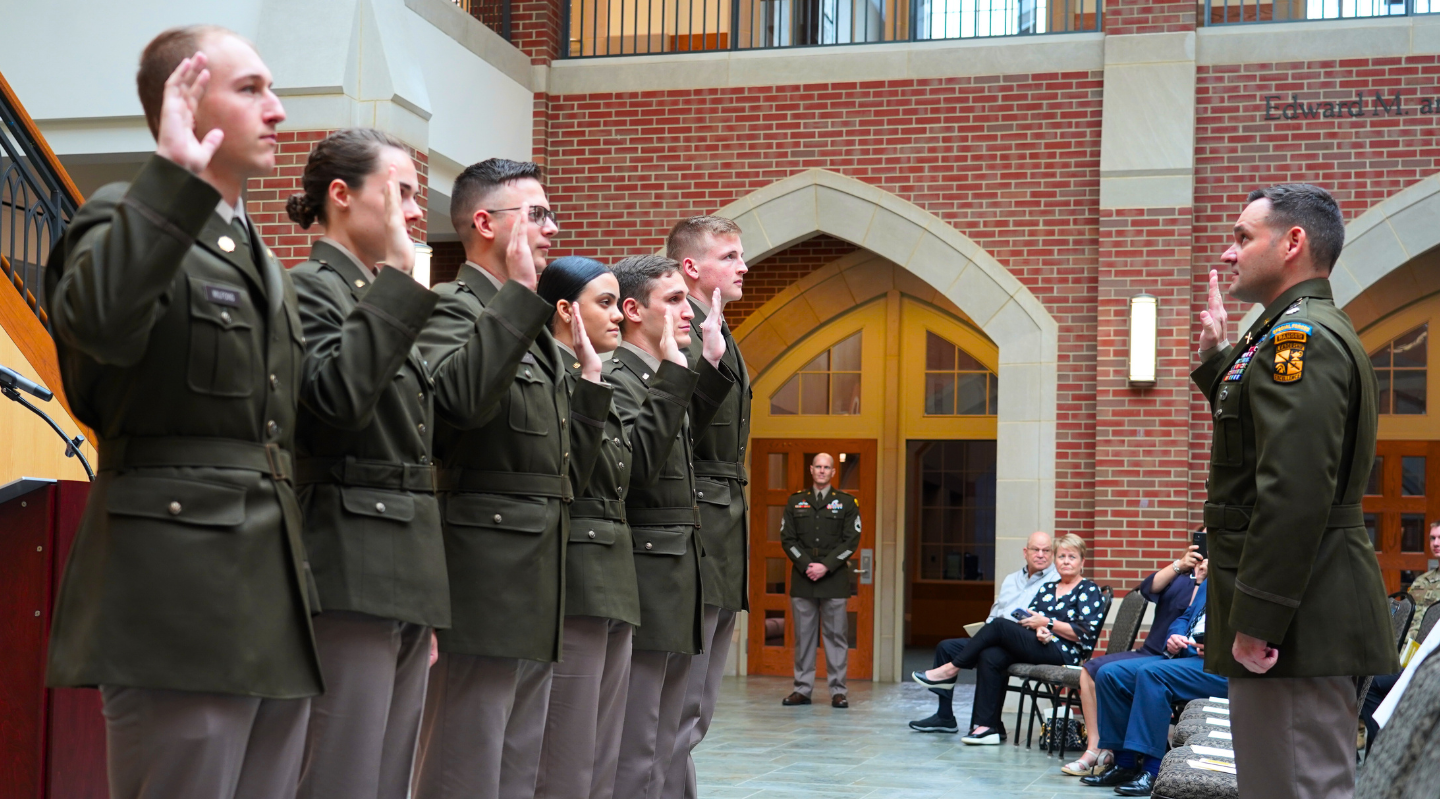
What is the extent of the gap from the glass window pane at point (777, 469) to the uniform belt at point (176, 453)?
10526 mm

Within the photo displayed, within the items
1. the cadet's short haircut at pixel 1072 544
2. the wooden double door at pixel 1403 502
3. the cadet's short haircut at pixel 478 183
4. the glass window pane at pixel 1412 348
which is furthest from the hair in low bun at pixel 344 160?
the glass window pane at pixel 1412 348

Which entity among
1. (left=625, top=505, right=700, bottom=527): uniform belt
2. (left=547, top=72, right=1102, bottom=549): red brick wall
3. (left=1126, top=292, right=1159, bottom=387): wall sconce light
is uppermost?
(left=547, top=72, right=1102, bottom=549): red brick wall

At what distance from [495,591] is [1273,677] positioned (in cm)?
162

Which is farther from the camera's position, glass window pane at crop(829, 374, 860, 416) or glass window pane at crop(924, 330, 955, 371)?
glass window pane at crop(829, 374, 860, 416)

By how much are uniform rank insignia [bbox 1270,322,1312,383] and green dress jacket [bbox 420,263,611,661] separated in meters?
1.54

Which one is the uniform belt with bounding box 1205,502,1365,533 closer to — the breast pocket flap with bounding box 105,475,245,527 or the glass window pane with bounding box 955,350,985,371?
the breast pocket flap with bounding box 105,475,245,527

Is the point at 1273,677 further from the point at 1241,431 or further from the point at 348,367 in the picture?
the point at 348,367

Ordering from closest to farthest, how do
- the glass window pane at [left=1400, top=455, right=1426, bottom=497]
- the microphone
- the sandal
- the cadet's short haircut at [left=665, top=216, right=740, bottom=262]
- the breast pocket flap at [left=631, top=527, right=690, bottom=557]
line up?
the microphone, the breast pocket flap at [left=631, top=527, right=690, bottom=557], the cadet's short haircut at [left=665, top=216, right=740, bottom=262], the sandal, the glass window pane at [left=1400, top=455, right=1426, bottom=497]

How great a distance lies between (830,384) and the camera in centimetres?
1253

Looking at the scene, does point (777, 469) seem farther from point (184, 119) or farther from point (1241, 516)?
point (184, 119)

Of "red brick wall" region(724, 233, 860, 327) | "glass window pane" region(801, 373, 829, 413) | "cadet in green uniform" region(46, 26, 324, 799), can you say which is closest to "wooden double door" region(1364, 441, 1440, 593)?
"glass window pane" region(801, 373, 829, 413)

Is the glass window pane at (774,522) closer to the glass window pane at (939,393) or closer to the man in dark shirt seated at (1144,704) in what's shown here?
the glass window pane at (939,393)

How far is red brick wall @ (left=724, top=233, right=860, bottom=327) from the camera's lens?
12.2 metres

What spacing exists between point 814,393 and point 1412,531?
4.82 m
